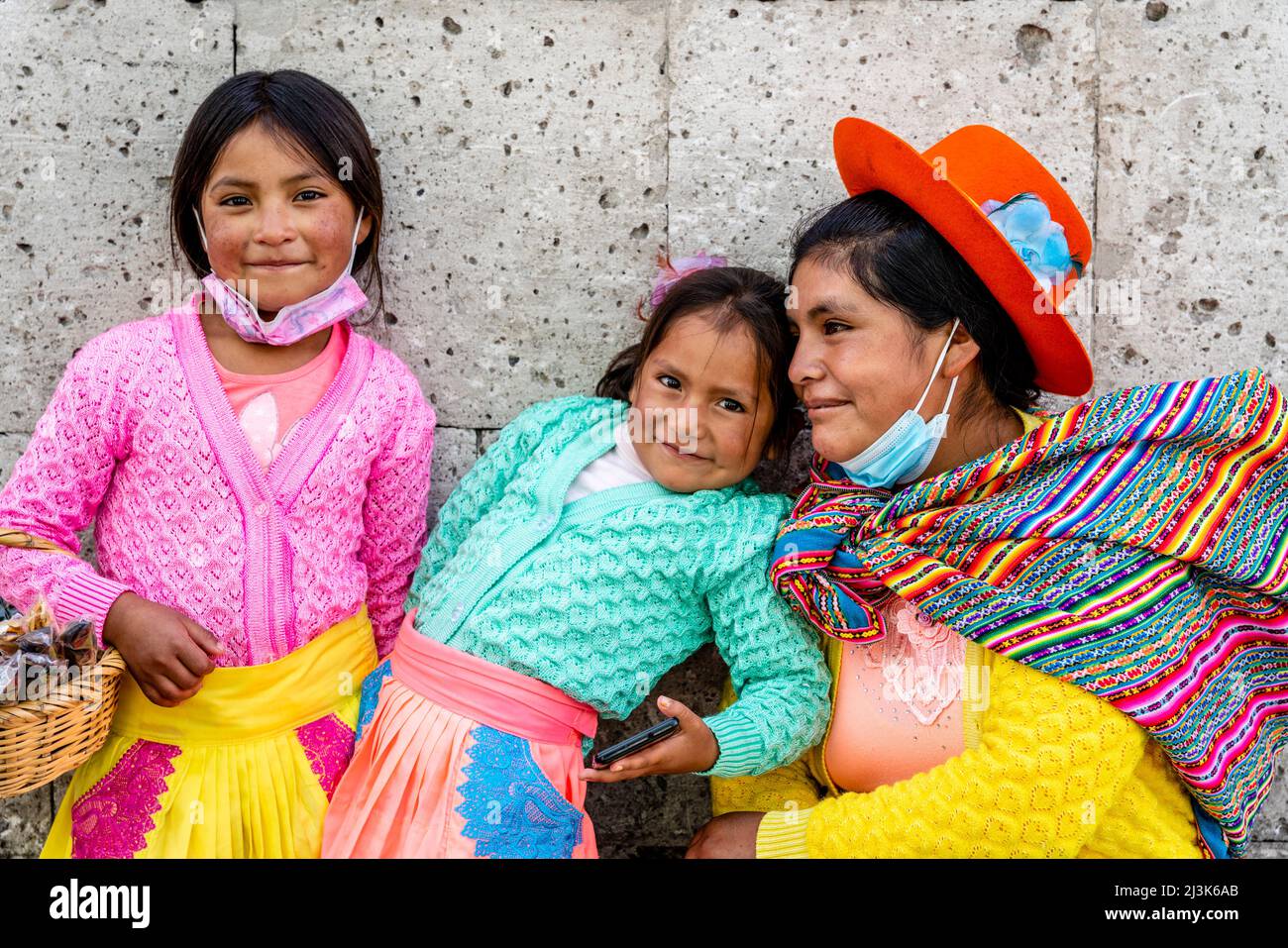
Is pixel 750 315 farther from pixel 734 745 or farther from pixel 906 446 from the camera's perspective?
pixel 734 745

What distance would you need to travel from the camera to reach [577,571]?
2715mm

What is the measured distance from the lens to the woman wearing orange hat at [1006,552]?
97.5 inches


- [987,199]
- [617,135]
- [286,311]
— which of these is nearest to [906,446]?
[987,199]

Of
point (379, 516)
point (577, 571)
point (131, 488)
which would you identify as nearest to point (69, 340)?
point (131, 488)

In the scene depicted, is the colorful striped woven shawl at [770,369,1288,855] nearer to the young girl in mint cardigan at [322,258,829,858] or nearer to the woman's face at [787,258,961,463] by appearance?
the woman's face at [787,258,961,463]

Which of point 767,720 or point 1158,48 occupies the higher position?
point 1158,48

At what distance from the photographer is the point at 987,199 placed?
2756mm

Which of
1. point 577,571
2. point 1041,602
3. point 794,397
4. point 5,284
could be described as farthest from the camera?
point 5,284

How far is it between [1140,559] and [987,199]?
2.99ft

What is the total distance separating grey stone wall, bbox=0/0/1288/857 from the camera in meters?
3.15

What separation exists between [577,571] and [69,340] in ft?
5.30

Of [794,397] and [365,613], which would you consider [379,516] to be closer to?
[365,613]

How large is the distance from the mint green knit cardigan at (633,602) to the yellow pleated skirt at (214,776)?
38cm

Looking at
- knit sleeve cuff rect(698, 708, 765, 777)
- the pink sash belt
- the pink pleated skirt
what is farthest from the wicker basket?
knit sleeve cuff rect(698, 708, 765, 777)
